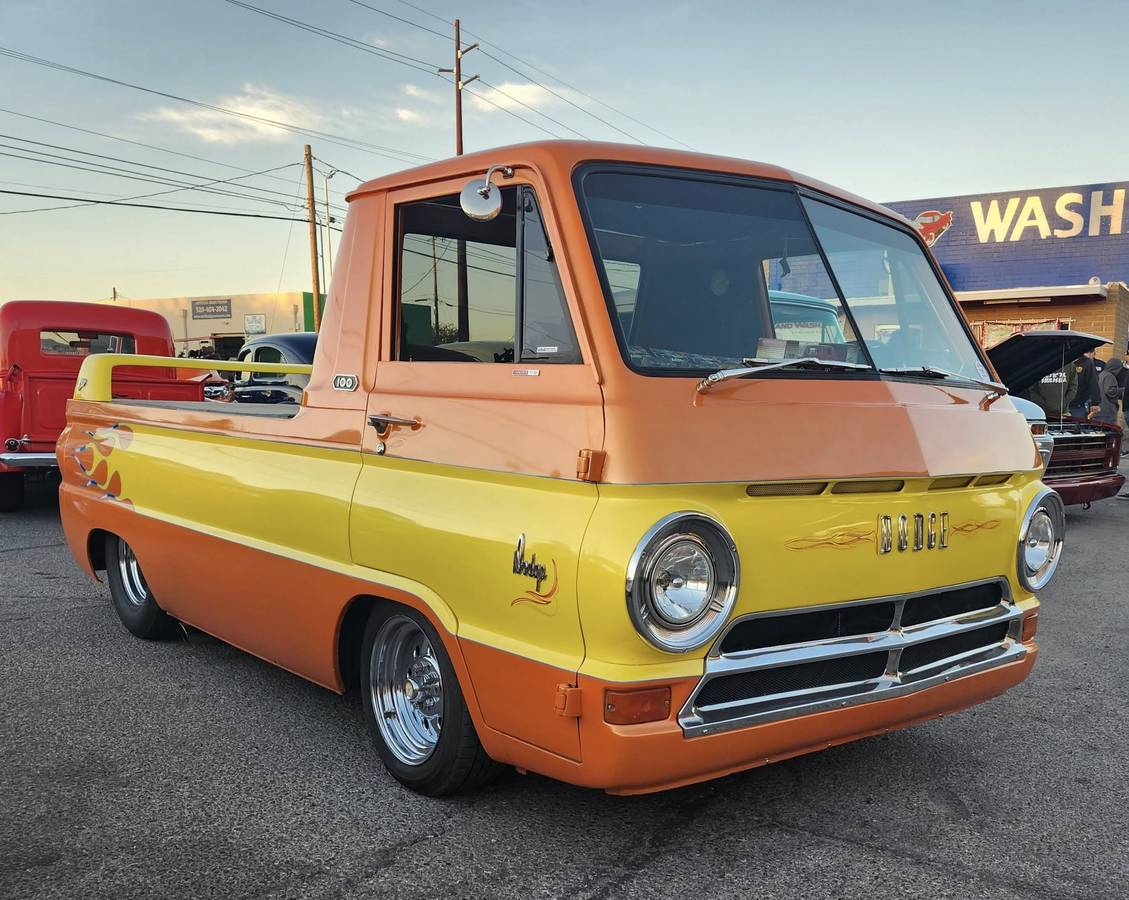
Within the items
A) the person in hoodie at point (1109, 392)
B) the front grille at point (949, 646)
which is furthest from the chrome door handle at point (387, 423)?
the person in hoodie at point (1109, 392)

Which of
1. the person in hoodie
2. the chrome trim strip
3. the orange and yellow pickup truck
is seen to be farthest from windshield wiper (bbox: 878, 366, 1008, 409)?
the person in hoodie

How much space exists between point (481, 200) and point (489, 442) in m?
0.70

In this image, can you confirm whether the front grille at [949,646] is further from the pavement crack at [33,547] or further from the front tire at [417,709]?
the pavement crack at [33,547]

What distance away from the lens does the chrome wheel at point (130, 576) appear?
509cm

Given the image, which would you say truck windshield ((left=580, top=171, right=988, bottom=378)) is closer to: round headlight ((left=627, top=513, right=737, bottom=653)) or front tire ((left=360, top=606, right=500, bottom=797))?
round headlight ((left=627, top=513, right=737, bottom=653))

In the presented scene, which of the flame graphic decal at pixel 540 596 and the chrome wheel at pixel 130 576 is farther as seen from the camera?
the chrome wheel at pixel 130 576

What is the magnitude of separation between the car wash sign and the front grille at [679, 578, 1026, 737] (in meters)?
22.4

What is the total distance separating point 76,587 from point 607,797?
15.0 feet

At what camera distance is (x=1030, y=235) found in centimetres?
2434

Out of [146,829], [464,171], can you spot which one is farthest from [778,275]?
[146,829]

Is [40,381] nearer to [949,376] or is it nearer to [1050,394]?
[949,376]

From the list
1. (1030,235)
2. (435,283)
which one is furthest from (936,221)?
(435,283)

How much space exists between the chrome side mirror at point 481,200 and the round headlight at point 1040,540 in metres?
1.97

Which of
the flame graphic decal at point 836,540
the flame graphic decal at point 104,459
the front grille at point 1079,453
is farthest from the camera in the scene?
the front grille at point 1079,453
